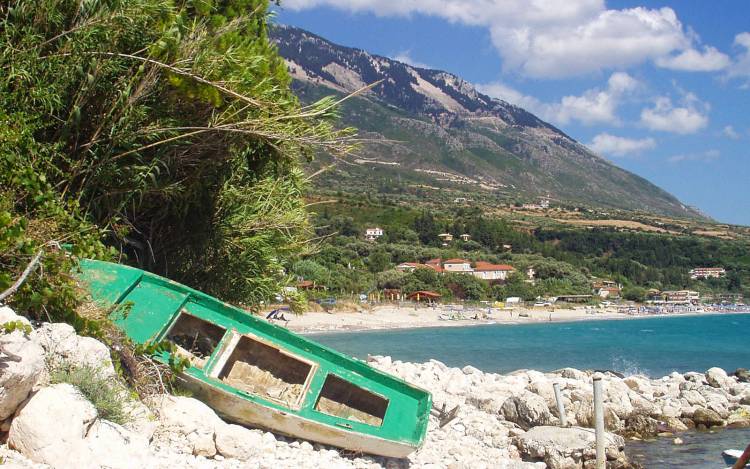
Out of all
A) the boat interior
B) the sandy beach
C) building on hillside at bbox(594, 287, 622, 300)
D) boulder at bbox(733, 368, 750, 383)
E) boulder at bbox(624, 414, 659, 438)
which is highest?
building on hillside at bbox(594, 287, 622, 300)

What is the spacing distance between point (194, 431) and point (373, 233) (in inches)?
3374

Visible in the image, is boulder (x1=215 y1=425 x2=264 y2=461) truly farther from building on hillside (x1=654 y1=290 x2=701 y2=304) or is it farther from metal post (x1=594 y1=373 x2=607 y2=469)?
building on hillside (x1=654 y1=290 x2=701 y2=304)

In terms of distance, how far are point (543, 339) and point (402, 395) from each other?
4967 cm

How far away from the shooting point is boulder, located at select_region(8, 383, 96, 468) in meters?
5.45

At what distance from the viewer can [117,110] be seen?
30.2 ft

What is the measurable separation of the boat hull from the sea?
6617 mm

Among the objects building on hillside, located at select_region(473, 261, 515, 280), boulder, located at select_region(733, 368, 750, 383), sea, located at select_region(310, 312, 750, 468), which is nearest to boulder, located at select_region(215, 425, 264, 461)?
sea, located at select_region(310, 312, 750, 468)

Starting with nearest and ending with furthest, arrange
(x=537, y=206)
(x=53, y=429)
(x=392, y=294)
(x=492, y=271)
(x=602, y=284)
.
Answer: (x=53, y=429) → (x=392, y=294) → (x=492, y=271) → (x=602, y=284) → (x=537, y=206)

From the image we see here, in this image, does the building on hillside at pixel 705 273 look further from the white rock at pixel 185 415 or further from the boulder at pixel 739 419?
the white rock at pixel 185 415

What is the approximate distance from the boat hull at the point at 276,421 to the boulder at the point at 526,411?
555cm

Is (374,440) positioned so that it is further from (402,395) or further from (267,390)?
(267,390)

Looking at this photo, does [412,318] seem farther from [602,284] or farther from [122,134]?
[122,134]

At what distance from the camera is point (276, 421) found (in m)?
8.07

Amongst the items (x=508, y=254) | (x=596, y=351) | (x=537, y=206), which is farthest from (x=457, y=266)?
(x=537, y=206)
